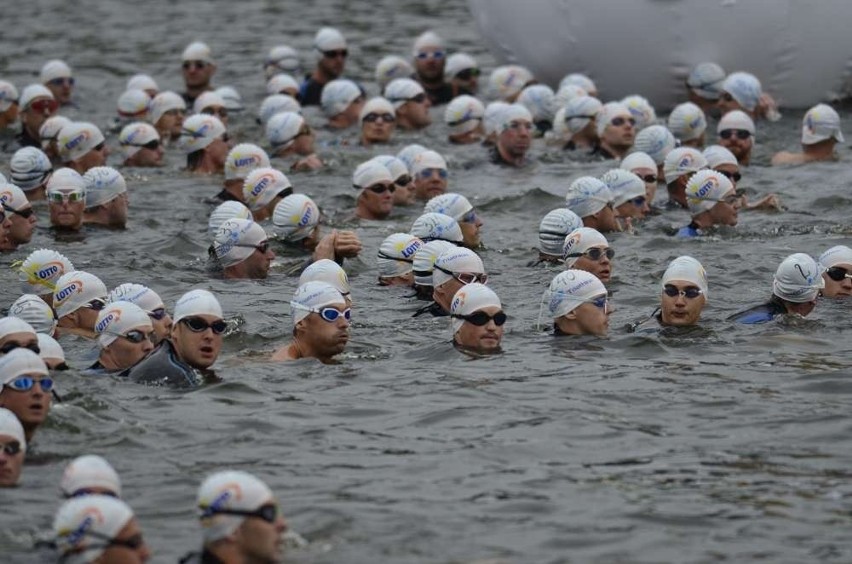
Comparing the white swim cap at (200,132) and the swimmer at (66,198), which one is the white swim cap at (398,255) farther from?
the white swim cap at (200,132)

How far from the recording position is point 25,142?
78.2 feet

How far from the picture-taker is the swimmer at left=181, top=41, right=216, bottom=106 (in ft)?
90.4

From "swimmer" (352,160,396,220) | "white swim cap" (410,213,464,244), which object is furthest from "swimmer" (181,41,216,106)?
"white swim cap" (410,213,464,244)

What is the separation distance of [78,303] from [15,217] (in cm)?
354

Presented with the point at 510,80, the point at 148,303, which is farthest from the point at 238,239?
the point at 510,80

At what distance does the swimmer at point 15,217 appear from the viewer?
1773cm

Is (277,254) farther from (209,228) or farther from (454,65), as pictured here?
(454,65)

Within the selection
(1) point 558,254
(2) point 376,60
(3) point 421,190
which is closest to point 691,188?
(1) point 558,254

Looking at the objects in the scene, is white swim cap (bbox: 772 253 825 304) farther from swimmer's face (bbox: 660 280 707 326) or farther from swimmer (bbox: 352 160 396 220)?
swimmer (bbox: 352 160 396 220)

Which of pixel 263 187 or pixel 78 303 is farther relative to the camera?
pixel 263 187

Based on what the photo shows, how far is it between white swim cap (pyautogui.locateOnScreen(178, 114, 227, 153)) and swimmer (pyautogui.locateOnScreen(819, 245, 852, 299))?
972 cm

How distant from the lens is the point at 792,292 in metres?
14.7

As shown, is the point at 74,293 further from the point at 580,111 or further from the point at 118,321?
the point at 580,111

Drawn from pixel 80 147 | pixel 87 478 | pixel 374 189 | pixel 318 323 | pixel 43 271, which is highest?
pixel 80 147
